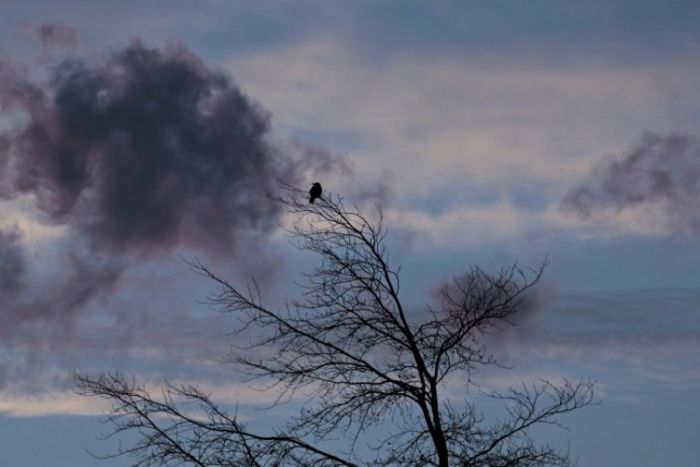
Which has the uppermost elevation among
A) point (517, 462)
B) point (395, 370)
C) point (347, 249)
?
point (347, 249)

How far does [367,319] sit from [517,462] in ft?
8.11

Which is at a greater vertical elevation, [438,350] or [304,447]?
[438,350]

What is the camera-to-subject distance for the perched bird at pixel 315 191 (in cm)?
1409

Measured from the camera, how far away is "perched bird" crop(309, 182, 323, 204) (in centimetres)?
1409

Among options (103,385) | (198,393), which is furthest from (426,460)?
(103,385)

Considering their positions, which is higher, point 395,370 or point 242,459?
point 395,370

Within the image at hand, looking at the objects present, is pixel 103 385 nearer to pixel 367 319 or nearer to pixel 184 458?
pixel 184 458

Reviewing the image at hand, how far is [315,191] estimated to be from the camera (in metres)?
14.4

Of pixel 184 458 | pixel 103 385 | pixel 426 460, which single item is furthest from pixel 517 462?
pixel 103 385

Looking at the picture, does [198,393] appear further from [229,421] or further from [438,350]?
[438,350]

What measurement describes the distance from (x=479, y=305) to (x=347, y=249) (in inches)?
70.8

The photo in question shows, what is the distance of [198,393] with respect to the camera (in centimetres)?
1376

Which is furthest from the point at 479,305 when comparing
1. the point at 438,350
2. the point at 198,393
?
the point at 198,393

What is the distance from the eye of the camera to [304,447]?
13.2 metres
